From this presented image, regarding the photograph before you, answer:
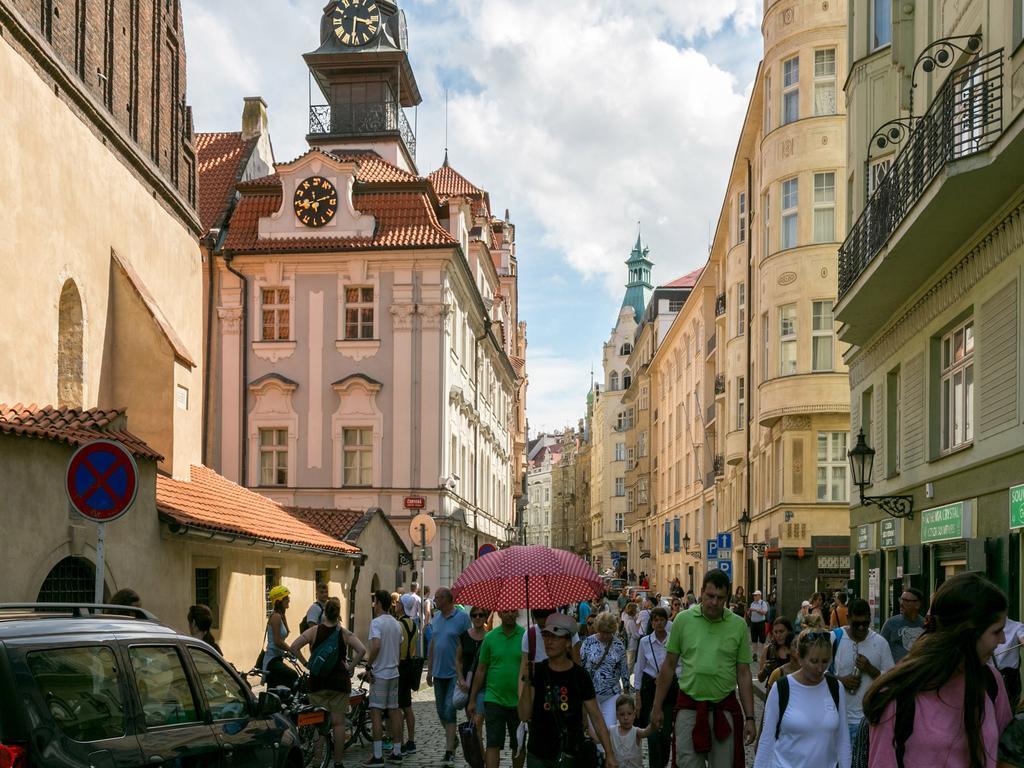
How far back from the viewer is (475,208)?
54.7 meters

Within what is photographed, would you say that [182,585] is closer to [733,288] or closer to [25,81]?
[25,81]

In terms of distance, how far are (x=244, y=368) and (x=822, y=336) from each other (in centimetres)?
→ 1777

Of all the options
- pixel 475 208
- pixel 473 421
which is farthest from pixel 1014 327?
pixel 475 208

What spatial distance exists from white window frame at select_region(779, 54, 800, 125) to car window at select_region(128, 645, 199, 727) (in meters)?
29.3

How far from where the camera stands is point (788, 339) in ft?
113

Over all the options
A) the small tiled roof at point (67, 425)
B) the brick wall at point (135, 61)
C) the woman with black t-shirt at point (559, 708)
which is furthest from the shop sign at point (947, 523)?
the brick wall at point (135, 61)

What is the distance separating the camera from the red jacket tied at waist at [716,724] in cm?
961

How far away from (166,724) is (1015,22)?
38.4ft

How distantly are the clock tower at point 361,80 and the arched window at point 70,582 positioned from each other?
35.5 metres

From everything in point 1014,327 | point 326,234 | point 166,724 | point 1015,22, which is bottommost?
point 166,724

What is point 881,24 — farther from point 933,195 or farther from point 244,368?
point 244,368

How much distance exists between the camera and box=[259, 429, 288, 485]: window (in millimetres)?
41875

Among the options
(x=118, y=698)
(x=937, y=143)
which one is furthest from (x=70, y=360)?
(x=118, y=698)

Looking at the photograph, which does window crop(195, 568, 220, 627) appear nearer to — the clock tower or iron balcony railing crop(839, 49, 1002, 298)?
iron balcony railing crop(839, 49, 1002, 298)
